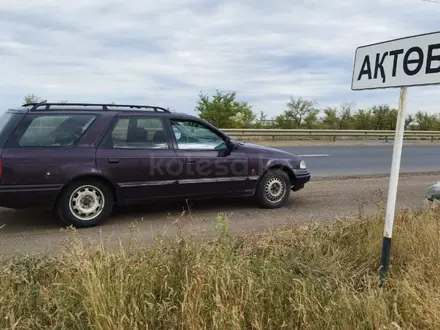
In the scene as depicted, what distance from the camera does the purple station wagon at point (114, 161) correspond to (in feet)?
17.6

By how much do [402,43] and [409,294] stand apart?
198 centimetres

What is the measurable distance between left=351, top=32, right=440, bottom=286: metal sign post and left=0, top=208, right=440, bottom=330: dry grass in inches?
16.7

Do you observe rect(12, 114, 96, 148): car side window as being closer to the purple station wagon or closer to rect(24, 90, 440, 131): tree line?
the purple station wagon

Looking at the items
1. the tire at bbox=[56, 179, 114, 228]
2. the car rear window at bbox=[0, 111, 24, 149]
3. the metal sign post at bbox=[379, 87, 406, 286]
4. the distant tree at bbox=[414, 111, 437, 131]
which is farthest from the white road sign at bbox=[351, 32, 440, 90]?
the distant tree at bbox=[414, 111, 437, 131]

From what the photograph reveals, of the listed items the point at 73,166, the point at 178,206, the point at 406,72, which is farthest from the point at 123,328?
the point at 178,206

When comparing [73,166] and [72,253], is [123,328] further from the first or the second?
[73,166]

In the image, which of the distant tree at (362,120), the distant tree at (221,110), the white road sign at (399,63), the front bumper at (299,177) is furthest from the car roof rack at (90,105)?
the distant tree at (362,120)

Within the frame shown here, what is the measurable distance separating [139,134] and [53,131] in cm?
117

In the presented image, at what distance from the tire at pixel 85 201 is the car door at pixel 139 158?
211 mm

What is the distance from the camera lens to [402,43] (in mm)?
3441

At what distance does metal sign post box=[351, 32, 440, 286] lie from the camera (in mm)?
3254

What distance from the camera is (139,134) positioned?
6.15 metres

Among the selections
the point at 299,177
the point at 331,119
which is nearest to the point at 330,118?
the point at 331,119

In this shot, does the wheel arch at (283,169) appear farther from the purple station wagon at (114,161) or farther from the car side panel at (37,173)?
the car side panel at (37,173)
